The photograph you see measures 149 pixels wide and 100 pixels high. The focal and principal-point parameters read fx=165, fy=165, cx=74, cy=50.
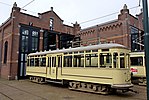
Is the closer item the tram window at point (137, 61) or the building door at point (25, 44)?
the tram window at point (137, 61)

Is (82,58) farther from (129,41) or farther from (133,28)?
(133,28)

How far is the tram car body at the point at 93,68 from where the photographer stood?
9781 mm

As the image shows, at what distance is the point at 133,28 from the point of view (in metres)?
23.7

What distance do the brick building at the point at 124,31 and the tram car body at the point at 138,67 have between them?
254 inches

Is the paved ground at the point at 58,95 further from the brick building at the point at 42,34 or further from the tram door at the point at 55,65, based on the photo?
the brick building at the point at 42,34

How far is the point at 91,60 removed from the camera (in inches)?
431

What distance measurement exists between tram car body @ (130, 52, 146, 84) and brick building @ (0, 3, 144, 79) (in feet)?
21.2

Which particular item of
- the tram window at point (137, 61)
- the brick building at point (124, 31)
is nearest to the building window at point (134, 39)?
the brick building at point (124, 31)

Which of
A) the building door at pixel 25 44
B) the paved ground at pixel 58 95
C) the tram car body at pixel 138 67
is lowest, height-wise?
the paved ground at pixel 58 95

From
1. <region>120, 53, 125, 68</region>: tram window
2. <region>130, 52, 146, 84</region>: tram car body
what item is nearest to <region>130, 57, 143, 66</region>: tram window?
<region>130, 52, 146, 84</region>: tram car body

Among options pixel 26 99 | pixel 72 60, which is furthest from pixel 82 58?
pixel 26 99

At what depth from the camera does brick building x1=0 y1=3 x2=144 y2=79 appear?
64.9 feet

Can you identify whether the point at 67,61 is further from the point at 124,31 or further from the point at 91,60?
the point at 124,31

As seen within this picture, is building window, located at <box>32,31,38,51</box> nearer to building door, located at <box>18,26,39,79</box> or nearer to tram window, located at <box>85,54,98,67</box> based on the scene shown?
building door, located at <box>18,26,39,79</box>
